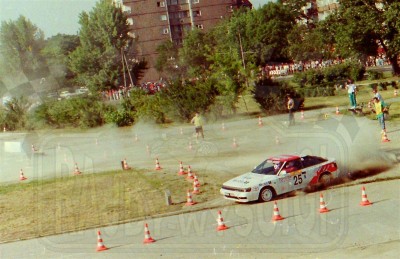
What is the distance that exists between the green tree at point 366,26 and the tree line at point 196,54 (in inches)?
3.5

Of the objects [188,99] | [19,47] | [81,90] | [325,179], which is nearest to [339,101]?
[188,99]

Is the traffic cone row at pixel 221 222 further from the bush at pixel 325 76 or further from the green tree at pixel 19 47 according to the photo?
the green tree at pixel 19 47

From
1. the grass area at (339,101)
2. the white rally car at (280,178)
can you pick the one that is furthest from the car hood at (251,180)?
the grass area at (339,101)

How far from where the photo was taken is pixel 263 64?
276 feet

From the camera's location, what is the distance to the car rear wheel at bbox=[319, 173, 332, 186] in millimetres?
17906

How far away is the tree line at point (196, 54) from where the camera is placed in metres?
41.1

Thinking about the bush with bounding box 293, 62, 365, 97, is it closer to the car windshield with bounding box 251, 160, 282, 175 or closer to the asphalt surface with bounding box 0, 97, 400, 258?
the asphalt surface with bounding box 0, 97, 400, 258

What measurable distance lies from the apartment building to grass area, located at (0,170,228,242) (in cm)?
7388

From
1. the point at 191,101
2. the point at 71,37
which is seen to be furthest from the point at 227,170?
the point at 71,37

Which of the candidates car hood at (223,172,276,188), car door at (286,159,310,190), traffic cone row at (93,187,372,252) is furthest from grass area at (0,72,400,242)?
traffic cone row at (93,187,372,252)

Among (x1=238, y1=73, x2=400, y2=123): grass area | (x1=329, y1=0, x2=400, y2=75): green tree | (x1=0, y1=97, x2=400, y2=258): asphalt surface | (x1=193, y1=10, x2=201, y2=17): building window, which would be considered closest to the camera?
(x1=0, y1=97, x2=400, y2=258): asphalt surface

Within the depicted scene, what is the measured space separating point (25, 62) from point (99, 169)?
6866cm

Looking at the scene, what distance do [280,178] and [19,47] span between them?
80.1 meters

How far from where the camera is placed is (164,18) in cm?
10156
